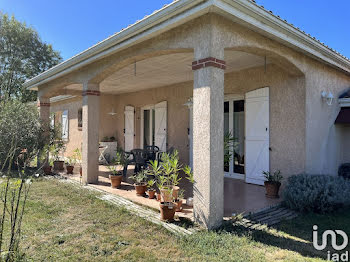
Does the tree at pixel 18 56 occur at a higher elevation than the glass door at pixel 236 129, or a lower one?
higher

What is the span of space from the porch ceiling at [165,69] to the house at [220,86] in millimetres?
27

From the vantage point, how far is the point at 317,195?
4.63 m

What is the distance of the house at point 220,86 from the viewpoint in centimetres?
377

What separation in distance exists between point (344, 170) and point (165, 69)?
18.3 feet

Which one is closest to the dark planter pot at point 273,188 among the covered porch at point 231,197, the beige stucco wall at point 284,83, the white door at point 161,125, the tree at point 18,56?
the covered porch at point 231,197

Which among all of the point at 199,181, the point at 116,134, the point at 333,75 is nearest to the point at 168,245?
the point at 199,181

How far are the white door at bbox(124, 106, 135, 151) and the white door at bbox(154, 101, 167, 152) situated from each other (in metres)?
1.72

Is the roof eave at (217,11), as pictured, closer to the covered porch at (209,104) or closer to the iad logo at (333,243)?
the covered porch at (209,104)

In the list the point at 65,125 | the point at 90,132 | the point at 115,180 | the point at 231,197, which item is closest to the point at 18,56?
the point at 65,125

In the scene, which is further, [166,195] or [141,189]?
[141,189]

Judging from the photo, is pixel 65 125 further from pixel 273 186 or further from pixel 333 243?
pixel 333 243

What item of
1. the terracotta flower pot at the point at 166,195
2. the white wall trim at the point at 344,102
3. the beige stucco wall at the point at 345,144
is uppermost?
the white wall trim at the point at 344,102

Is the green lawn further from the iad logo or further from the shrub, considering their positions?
the shrub

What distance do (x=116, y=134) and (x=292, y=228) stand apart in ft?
32.0
